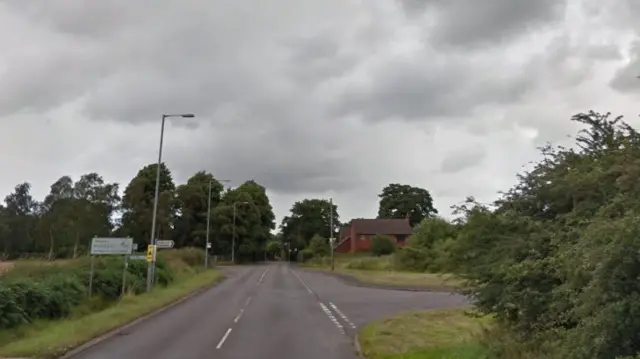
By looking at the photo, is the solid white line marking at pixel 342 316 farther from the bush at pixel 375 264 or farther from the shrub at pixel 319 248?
the shrub at pixel 319 248

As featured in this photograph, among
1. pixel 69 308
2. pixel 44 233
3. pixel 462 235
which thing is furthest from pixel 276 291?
pixel 44 233

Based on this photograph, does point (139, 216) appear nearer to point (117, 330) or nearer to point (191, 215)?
point (191, 215)

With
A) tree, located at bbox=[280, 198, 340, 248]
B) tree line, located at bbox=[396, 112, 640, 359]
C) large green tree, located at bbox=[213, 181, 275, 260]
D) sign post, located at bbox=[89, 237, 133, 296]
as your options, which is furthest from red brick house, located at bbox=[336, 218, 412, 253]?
tree line, located at bbox=[396, 112, 640, 359]

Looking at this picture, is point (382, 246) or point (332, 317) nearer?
point (332, 317)

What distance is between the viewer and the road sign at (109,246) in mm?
28397

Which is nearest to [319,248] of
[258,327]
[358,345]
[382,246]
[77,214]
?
[382,246]

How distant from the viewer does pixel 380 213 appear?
156 meters

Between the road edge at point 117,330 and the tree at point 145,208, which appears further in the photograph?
the tree at point 145,208

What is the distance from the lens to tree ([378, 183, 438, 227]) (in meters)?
150

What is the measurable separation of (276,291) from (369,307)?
40.5 feet

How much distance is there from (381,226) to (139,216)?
50920 mm

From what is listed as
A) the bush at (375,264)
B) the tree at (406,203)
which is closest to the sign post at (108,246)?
the bush at (375,264)

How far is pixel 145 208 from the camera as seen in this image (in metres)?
93.6

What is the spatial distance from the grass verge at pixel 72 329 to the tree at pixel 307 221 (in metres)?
127
